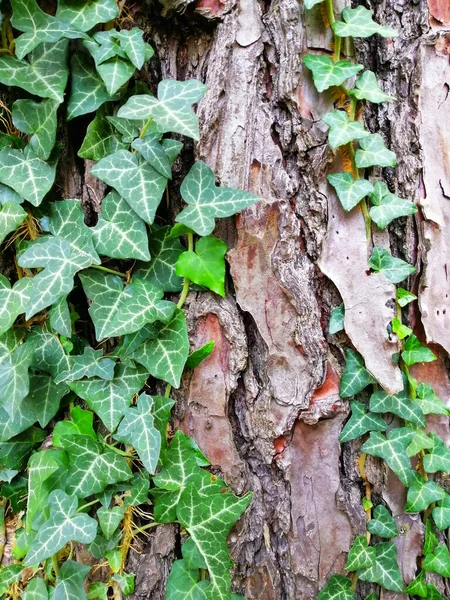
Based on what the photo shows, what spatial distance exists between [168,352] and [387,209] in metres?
0.53

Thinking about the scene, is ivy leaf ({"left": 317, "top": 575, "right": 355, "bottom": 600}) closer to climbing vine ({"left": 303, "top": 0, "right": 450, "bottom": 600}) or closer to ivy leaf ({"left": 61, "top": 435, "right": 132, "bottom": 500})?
climbing vine ({"left": 303, "top": 0, "right": 450, "bottom": 600})

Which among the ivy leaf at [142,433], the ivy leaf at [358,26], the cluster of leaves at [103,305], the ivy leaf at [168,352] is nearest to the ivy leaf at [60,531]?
the cluster of leaves at [103,305]

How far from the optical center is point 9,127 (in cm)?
103

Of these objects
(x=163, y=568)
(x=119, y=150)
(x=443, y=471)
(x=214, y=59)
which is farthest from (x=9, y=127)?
(x=443, y=471)

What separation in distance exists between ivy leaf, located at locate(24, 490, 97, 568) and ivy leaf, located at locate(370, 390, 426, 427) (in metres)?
0.60

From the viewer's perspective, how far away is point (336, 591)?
100 centimetres

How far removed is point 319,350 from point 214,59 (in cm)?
63

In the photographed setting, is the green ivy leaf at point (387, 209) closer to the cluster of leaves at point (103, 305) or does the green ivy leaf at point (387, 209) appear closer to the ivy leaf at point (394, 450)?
the cluster of leaves at point (103, 305)

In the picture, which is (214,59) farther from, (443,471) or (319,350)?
(443,471)

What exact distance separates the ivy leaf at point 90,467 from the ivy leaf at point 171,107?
0.63 metres

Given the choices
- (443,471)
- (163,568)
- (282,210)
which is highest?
(282,210)

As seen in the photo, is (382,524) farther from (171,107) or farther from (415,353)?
(171,107)

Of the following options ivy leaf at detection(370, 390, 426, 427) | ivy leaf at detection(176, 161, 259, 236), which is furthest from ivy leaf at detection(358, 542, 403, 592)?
ivy leaf at detection(176, 161, 259, 236)

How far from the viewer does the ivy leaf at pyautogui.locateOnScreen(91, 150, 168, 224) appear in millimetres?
929
